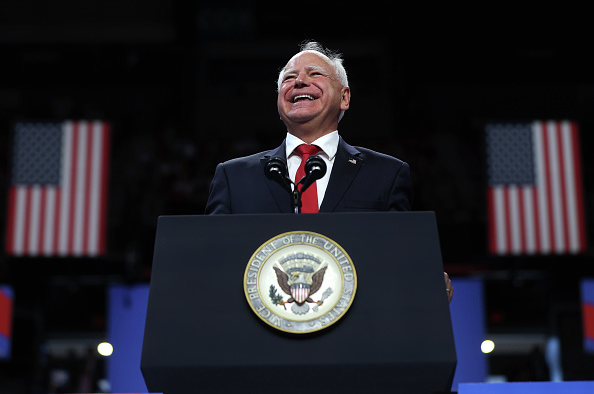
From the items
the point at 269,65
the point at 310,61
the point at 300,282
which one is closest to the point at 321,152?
the point at 310,61

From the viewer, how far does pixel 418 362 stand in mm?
1279

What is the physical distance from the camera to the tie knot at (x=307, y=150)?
1941 mm

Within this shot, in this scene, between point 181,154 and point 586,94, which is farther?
point 586,94

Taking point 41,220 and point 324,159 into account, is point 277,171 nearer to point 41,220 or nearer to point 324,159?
point 324,159

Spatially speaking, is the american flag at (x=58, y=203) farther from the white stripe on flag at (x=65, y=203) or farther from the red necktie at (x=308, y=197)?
the red necktie at (x=308, y=197)

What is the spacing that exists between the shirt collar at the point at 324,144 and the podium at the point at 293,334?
571 mm

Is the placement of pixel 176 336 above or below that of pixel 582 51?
below

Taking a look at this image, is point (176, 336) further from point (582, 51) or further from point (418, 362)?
point (582, 51)

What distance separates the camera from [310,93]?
1.98m

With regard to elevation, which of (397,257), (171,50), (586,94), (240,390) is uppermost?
(171,50)

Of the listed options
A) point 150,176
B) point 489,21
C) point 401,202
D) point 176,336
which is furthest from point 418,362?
point 489,21

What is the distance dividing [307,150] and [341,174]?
0.46 feet

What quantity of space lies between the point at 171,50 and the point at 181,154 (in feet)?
9.97

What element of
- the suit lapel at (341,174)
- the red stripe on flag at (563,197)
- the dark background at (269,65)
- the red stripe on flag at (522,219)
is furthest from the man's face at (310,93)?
the dark background at (269,65)
